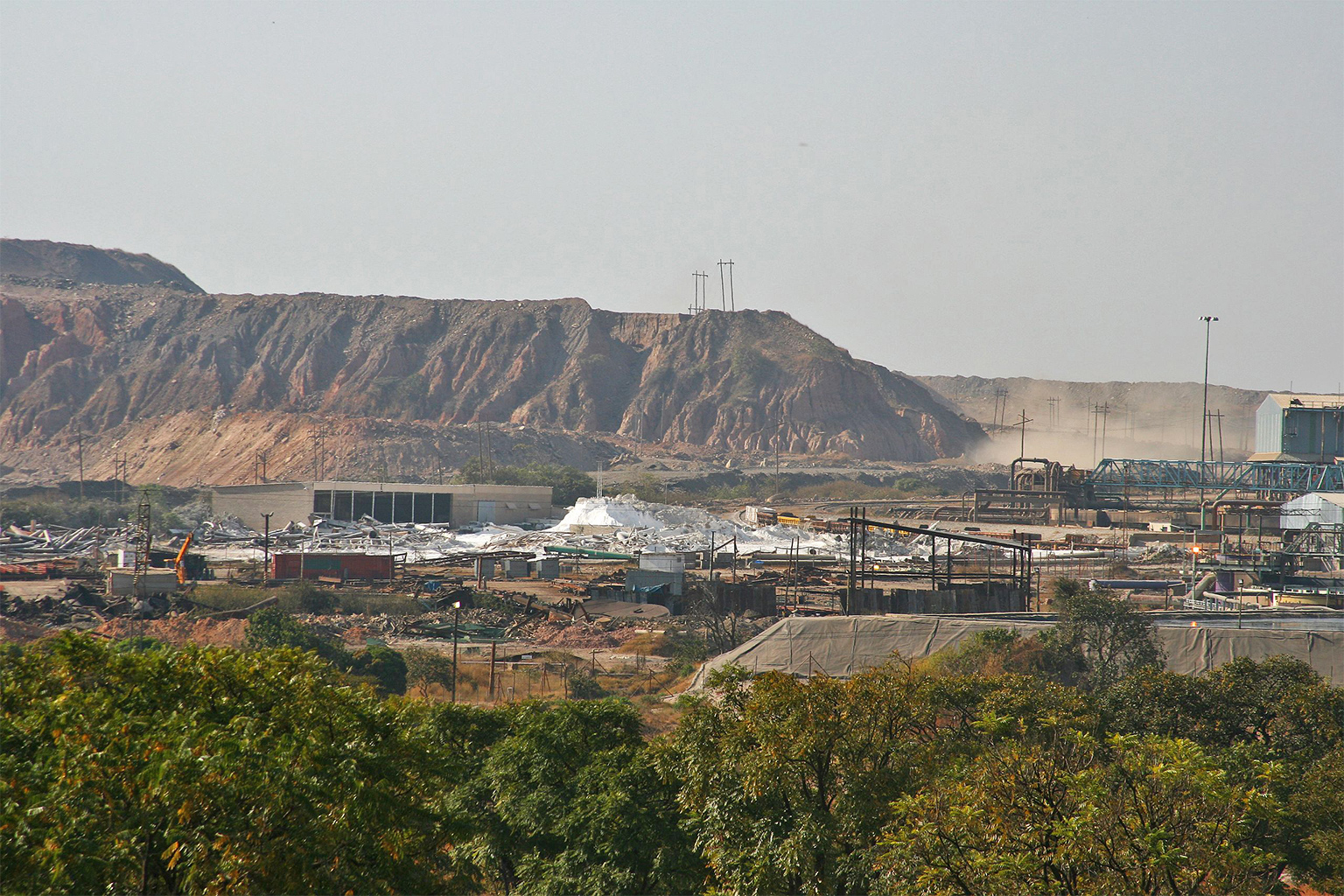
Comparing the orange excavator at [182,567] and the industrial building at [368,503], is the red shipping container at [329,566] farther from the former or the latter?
the industrial building at [368,503]

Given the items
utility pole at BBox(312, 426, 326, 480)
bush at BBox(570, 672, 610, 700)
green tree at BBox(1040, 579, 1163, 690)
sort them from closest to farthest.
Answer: green tree at BBox(1040, 579, 1163, 690)
bush at BBox(570, 672, 610, 700)
utility pole at BBox(312, 426, 326, 480)

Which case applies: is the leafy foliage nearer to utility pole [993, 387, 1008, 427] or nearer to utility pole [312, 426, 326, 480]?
utility pole [312, 426, 326, 480]

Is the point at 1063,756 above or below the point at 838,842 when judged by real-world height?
above

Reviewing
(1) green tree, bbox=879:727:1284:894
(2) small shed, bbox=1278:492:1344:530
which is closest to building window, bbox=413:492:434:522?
(2) small shed, bbox=1278:492:1344:530

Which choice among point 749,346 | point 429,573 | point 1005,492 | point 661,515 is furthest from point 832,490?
point 429,573

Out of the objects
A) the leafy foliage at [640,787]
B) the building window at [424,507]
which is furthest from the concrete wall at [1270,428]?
the leafy foliage at [640,787]

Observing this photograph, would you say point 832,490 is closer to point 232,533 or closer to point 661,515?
point 661,515

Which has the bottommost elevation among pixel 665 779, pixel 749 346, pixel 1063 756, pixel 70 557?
pixel 70 557
